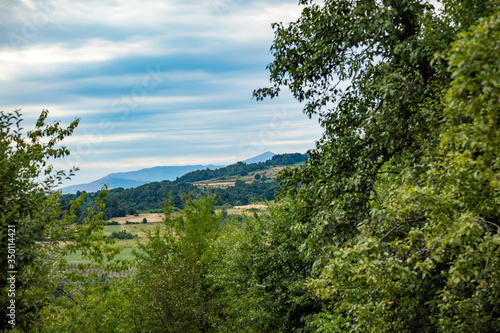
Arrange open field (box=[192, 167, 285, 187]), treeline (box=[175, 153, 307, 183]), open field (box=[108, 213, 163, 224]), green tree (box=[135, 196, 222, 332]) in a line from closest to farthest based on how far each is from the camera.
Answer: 1. green tree (box=[135, 196, 222, 332])
2. open field (box=[108, 213, 163, 224])
3. open field (box=[192, 167, 285, 187])
4. treeline (box=[175, 153, 307, 183])

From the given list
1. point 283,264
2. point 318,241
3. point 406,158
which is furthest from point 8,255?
point 283,264

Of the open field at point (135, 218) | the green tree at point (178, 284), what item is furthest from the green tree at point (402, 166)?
the open field at point (135, 218)

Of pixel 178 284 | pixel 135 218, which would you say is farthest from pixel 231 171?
pixel 178 284

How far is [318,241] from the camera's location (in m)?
8.64

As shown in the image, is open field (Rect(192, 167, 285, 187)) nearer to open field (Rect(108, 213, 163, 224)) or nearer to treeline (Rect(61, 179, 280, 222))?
treeline (Rect(61, 179, 280, 222))

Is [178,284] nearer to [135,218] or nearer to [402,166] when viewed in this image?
[402,166]

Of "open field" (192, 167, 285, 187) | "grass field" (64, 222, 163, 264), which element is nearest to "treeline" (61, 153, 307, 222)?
"open field" (192, 167, 285, 187)

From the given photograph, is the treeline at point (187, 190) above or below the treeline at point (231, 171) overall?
below

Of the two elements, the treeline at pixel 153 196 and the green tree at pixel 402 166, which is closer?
the green tree at pixel 402 166

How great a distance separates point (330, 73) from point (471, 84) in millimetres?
6710

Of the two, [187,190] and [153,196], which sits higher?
[187,190]

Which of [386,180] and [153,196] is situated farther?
[153,196]

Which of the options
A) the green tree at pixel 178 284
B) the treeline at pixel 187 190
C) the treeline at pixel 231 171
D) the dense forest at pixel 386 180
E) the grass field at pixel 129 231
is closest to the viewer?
the dense forest at pixel 386 180

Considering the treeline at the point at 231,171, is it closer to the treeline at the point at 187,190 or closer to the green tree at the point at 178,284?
the treeline at the point at 187,190
